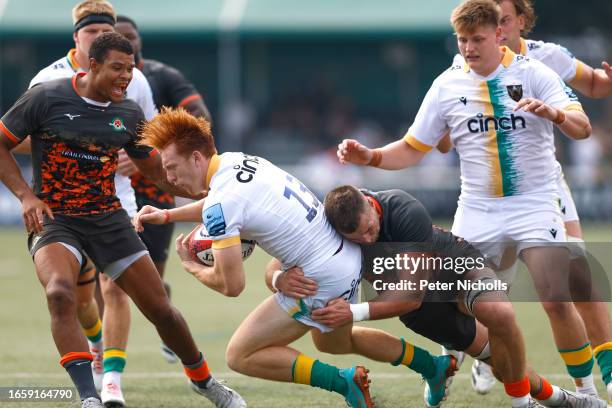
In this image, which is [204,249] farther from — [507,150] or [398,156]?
[507,150]

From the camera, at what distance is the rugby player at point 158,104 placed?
26.8ft

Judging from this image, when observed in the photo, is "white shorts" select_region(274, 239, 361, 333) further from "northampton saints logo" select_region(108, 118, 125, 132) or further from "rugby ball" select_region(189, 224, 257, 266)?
"northampton saints logo" select_region(108, 118, 125, 132)

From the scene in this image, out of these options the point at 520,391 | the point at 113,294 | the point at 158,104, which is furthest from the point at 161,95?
the point at 520,391

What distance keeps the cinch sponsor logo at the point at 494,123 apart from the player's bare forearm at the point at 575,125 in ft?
0.93

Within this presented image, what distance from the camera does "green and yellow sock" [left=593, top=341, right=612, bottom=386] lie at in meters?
6.59

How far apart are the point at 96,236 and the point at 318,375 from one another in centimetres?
162

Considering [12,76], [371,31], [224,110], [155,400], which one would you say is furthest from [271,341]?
[12,76]

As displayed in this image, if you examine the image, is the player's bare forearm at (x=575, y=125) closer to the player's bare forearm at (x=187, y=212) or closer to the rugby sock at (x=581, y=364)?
the rugby sock at (x=581, y=364)

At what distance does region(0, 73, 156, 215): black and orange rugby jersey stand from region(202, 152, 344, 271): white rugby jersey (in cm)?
88

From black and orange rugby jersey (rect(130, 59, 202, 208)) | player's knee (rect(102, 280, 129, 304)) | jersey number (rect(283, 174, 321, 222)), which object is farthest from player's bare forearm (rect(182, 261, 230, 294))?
black and orange rugby jersey (rect(130, 59, 202, 208))

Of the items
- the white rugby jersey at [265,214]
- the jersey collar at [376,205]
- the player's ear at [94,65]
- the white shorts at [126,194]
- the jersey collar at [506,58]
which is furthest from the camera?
the white shorts at [126,194]

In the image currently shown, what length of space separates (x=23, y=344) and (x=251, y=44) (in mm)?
21805

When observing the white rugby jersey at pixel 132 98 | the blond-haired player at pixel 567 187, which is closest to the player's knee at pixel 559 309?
the blond-haired player at pixel 567 187

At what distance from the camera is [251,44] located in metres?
30.7
